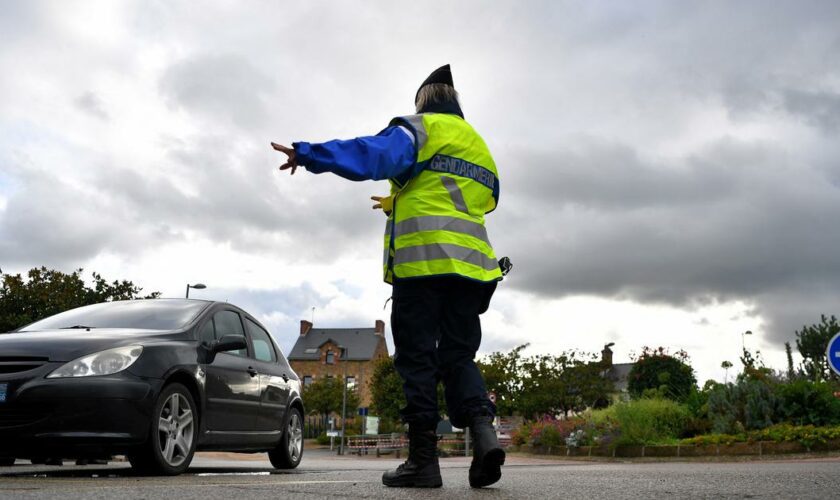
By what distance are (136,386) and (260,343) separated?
7.45 ft

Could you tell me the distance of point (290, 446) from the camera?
7820 mm

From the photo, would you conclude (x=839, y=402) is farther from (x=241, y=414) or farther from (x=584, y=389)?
(x=584, y=389)

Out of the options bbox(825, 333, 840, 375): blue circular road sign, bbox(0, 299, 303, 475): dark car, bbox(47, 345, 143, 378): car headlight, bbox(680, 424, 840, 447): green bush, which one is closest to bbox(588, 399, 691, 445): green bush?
bbox(680, 424, 840, 447): green bush

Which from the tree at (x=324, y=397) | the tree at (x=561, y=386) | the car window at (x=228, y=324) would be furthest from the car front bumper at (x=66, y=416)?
the tree at (x=324, y=397)

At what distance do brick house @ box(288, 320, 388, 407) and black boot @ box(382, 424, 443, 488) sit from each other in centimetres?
8426

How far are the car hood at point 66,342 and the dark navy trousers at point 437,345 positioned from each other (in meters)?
2.34

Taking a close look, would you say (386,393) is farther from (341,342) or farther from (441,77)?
(441,77)

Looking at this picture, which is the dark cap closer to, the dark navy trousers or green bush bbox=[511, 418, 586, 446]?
the dark navy trousers

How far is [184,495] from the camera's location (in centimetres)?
298

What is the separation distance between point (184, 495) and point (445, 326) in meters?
1.62

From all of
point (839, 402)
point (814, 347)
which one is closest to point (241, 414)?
point (839, 402)

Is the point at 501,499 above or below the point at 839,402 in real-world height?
below

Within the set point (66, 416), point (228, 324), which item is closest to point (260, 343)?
point (228, 324)

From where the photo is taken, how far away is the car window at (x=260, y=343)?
24.5 feet
